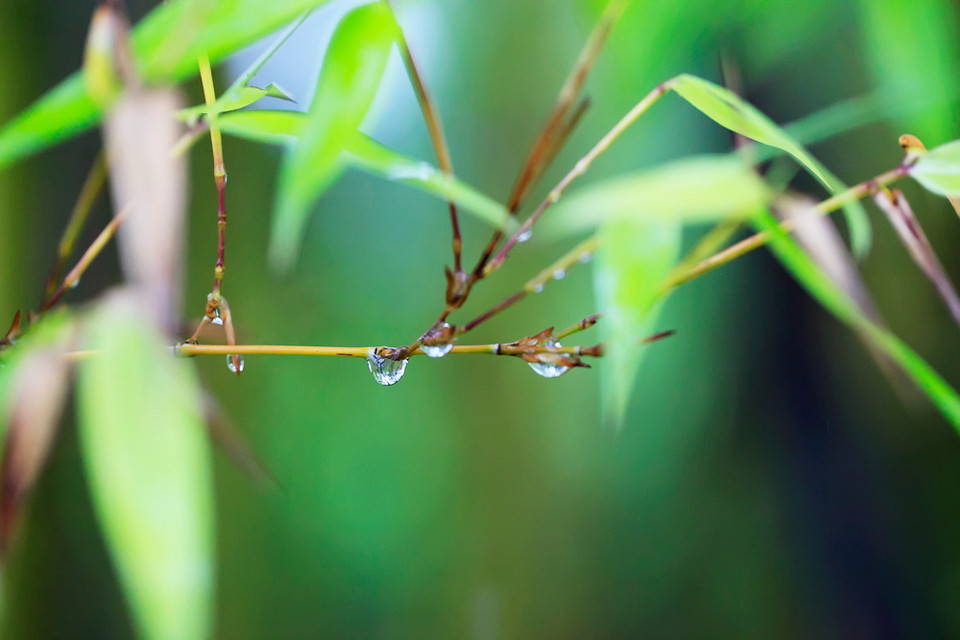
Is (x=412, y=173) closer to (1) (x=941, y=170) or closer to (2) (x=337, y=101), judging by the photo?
(2) (x=337, y=101)

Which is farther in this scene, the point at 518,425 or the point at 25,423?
the point at 518,425

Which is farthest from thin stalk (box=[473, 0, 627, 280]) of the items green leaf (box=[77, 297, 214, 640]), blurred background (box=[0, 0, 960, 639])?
blurred background (box=[0, 0, 960, 639])

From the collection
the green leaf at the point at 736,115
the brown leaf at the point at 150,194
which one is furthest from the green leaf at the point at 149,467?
the green leaf at the point at 736,115

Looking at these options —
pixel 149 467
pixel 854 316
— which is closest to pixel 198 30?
pixel 149 467

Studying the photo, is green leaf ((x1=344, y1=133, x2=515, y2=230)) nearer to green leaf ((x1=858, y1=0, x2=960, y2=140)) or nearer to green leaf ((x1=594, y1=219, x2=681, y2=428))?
green leaf ((x1=594, y1=219, x2=681, y2=428))

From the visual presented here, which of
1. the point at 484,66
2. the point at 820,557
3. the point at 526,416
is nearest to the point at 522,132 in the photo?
the point at 484,66

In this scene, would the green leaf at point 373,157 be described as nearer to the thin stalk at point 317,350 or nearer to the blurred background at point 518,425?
the thin stalk at point 317,350
